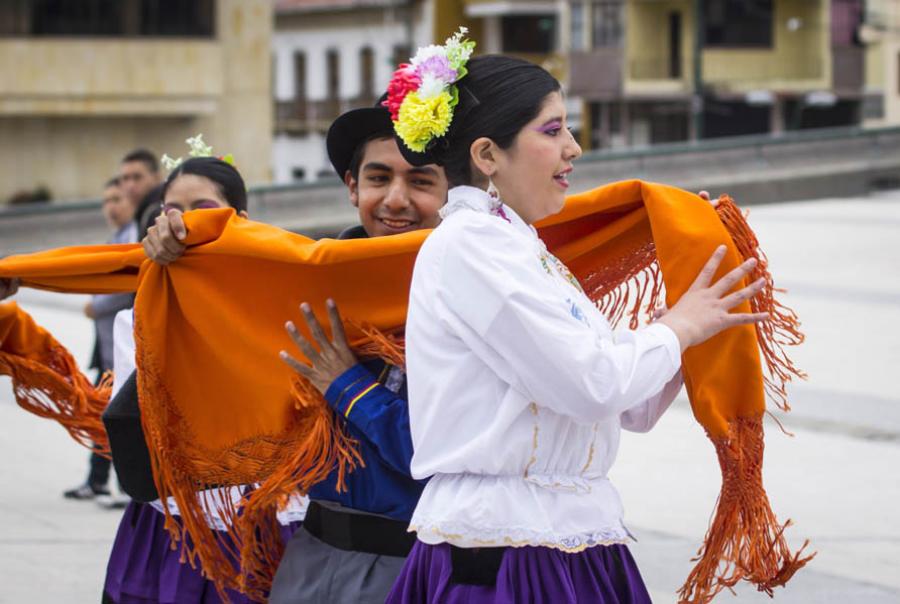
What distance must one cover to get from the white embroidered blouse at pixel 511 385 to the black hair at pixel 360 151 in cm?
72

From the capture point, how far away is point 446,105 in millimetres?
2740

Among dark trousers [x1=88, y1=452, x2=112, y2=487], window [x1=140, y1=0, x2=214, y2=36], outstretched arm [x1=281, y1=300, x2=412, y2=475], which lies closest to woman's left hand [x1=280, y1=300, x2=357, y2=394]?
outstretched arm [x1=281, y1=300, x2=412, y2=475]

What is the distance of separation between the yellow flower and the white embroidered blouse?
118 mm

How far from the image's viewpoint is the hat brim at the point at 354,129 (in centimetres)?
340

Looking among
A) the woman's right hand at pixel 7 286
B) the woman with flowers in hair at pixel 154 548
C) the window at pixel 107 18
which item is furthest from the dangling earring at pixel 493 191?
the window at pixel 107 18

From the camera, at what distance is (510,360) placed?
254 centimetres

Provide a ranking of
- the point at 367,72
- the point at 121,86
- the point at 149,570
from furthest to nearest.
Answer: the point at 367,72 → the point at 121,86 → the point at 149,570

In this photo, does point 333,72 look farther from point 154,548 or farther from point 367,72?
point 154,548

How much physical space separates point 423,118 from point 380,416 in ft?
1.90

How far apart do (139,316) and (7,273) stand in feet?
1.74

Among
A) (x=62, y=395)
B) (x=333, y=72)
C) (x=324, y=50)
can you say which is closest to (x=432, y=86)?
(x=62, y=395)

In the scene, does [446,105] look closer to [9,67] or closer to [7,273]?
[7,273]

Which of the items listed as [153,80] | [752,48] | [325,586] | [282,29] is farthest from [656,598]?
[282,29]

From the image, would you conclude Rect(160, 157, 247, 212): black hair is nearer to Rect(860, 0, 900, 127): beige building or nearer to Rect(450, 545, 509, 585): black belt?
Rect(450, 545, 509, 585): black belt
